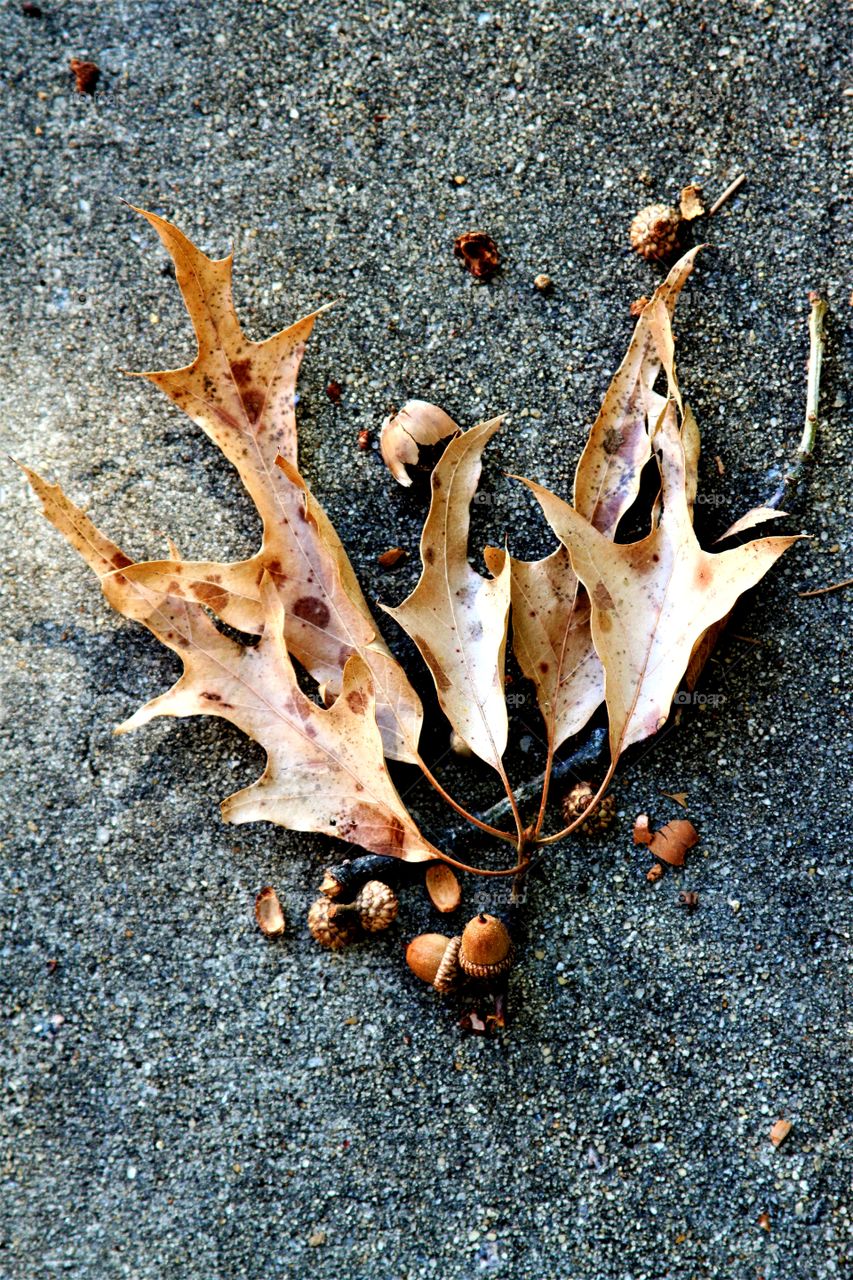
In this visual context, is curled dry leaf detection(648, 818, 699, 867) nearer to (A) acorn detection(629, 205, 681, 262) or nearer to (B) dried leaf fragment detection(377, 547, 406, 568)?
(B) dried leaf fragment detection(377, 547, 406, 568)

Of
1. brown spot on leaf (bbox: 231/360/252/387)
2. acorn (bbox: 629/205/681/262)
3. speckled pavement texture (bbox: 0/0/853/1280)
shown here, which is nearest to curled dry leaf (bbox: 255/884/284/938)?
speckled pavement texture (bbox: 0/0/853/1280)

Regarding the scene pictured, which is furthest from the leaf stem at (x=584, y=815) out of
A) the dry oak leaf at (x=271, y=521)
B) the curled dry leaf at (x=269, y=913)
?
the curled dry leaf at (x=269, y=913)

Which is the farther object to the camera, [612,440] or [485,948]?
[612,440]

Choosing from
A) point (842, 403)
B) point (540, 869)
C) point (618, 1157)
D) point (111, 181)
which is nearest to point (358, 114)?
point (111, 181)

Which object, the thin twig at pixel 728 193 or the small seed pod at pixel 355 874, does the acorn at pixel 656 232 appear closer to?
the thin twig at pixel 728 193

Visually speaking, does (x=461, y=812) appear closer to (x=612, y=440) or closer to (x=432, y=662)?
(x=432, y=662)

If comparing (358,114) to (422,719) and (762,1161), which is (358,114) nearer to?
(422,719)

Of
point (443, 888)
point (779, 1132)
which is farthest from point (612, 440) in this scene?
point (779, 1132)
